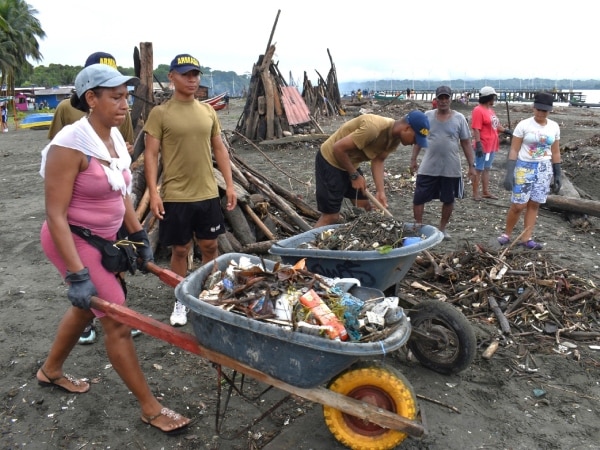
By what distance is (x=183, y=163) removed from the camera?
12.0 ft

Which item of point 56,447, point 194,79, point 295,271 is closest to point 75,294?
point 56,447

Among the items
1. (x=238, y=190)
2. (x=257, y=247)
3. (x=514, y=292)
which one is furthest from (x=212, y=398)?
(x=238, y=190)

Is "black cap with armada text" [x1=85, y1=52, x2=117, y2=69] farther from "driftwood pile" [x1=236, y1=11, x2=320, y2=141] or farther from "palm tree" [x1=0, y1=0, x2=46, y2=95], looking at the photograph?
"palm tree" [x1=0, y1=0, x2=46, y2=95]

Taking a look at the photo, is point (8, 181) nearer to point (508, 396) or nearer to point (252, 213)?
point (252, 213)

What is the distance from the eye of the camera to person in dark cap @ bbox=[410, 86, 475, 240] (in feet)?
18.8

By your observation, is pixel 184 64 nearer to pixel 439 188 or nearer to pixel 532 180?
pixel 439 188

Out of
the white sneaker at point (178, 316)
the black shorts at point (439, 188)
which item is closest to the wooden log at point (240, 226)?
→ the white sneaker at point (178, 316)

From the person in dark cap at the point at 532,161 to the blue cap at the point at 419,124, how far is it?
2.04 metres

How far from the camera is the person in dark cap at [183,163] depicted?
11.7 ft

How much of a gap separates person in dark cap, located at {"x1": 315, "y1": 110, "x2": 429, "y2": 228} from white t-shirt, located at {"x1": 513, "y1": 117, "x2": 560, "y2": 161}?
1.92 meters

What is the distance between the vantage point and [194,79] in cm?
355

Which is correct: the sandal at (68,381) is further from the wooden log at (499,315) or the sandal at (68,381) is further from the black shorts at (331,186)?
the wooden log at (499,315)

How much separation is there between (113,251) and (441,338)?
7.00ft

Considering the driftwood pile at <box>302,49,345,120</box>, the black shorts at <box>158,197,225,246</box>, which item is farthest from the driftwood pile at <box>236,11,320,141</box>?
the black shorts at <box>158,197,225,246</box>
